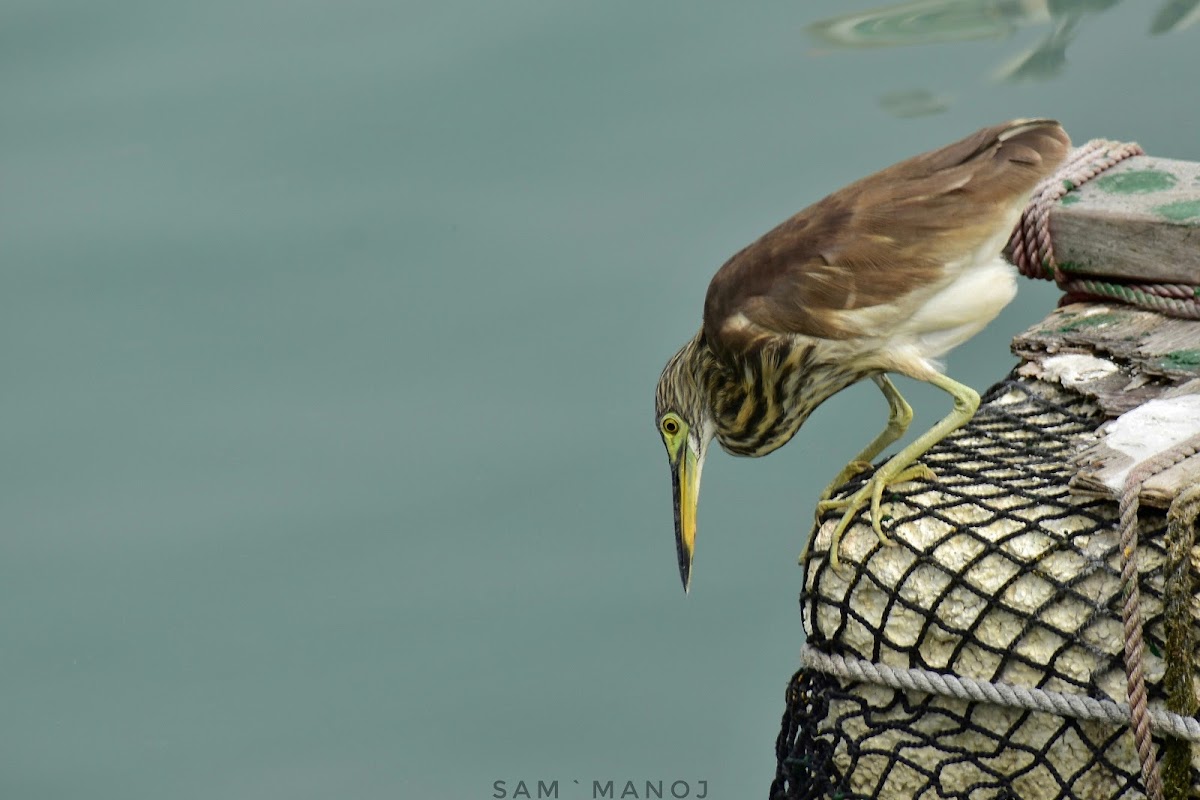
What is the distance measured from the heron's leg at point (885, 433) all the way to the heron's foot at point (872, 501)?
287mm

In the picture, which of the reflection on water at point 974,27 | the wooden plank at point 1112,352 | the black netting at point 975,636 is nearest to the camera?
the black netting at point 975,636

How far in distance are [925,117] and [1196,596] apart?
2328 mm

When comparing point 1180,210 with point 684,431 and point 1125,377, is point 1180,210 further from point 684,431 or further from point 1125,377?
point 684,431

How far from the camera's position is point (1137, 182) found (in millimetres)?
2941

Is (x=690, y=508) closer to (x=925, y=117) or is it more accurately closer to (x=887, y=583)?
(x=887, y=583)

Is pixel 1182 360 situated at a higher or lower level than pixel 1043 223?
lower

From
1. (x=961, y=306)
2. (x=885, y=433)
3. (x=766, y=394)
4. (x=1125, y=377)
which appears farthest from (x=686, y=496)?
(x=1125, y=377)

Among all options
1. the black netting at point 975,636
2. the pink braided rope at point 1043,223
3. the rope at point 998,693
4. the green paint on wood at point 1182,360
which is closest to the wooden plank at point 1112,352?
the green paint on wood at point 1182,360

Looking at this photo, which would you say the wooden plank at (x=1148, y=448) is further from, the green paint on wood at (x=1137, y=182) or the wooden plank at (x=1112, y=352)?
the green paint on wood at (x=1137, y=182)

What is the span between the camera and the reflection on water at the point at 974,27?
13.5 ft

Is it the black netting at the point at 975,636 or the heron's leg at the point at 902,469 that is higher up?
the heron's leg at the point at 902,469

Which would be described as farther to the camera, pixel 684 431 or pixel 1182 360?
pixel 684 431

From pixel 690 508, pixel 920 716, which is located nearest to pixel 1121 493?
pixel 920 716

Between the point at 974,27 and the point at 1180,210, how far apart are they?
1.63 m
